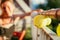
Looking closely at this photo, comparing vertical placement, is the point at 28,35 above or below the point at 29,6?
below

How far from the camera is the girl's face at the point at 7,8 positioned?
A: 1.18m

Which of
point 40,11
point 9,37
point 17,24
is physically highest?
point 40,11

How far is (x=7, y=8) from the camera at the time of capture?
1.19m

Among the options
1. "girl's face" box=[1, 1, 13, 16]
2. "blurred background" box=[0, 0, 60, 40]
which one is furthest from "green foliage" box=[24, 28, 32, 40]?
"girl's face" box=[1, 1, 13, 16]

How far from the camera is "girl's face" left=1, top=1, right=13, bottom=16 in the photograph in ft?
3.86

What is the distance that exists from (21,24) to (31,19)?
87mm

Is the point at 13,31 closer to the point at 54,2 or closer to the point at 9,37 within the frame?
the point at 9,37

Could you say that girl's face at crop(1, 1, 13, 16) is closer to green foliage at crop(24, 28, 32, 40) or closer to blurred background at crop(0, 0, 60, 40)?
blurred background at crop(0, 0, 60, 40)

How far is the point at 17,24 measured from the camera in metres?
1.19

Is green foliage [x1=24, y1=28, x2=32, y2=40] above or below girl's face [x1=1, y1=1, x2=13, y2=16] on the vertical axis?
below

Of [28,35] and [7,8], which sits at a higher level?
[7,8]

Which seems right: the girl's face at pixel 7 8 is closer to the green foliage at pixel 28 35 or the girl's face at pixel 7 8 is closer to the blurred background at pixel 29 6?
the blurred background at pixel 29 6

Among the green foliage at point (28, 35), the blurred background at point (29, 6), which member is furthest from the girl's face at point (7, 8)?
the green foliage at point (28, 35)

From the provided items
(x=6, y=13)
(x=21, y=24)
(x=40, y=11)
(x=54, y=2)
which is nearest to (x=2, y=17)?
(x=6, y=13)
